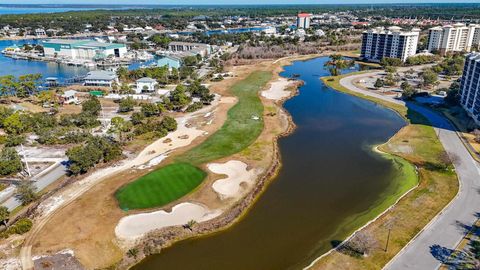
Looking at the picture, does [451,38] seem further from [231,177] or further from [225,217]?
[225,217]

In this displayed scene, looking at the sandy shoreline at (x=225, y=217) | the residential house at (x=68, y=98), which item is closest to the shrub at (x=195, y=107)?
the sandy shoreline at (x=225, y=217)

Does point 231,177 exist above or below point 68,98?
below

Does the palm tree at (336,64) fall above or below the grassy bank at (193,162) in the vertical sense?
above

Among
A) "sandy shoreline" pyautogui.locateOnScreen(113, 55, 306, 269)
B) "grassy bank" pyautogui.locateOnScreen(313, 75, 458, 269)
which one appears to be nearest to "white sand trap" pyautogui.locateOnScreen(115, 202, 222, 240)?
"sandy shoreline" pyautogui.locateOnScreen(113, 55, 306, 269)

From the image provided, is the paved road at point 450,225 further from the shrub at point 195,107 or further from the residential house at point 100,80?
the residential house at point 100,80

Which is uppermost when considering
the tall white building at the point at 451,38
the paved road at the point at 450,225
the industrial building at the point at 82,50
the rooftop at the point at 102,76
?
the tall white building at the point at 451,38

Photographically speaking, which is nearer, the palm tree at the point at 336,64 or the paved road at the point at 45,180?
the paved road at the point at 45,180

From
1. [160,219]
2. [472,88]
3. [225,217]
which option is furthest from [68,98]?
[472,88]

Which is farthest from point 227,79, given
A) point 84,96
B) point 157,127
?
point 157,127
